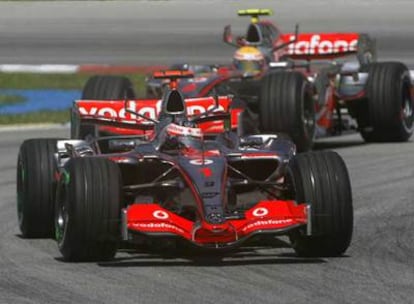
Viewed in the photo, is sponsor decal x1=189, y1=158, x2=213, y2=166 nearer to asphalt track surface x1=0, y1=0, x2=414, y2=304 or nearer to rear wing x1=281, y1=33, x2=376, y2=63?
asphalt track surface x1=0, y1=0, x2=414, y2=304

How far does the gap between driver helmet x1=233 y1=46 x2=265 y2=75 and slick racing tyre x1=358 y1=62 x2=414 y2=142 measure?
136 centimetres

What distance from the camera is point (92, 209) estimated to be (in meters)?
10.2

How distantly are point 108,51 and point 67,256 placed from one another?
22.6m

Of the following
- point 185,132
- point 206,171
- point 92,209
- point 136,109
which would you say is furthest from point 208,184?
point 136,109

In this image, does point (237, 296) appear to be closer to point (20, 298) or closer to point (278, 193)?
point (20, 298)

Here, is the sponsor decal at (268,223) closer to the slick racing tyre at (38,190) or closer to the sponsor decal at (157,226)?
the sponsor decal at (157,226)

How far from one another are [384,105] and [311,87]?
1.35m

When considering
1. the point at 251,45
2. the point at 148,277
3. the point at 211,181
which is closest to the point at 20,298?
the point at 148,277

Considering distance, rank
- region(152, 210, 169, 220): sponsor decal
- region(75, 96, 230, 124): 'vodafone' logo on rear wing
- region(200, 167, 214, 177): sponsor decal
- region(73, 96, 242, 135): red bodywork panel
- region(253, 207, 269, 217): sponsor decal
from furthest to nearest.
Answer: region(75, 96, 230, 124): 'vodafone' logo on rear wing < region(73, 96, 242, 135): red bodywork panel < region(200, 167, 214, 177): sponsor decal < region(253, 207, 269, 217): sponsor decal < region(152, 210, 169, 220): sponsor decal

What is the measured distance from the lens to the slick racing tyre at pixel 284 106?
17.1 metres

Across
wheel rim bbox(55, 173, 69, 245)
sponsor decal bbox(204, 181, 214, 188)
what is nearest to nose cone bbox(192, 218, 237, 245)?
sponsor decal bbox(204, 181, 214, 188)

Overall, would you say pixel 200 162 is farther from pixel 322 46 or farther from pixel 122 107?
pixel 322 46

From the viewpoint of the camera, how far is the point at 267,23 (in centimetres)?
2041

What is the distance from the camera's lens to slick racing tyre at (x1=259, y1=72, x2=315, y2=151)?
56.0 feet
